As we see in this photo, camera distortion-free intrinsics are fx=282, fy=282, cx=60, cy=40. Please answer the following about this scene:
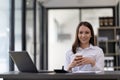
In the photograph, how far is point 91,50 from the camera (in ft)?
8.67

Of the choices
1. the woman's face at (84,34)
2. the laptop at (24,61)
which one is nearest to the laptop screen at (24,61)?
the laptop at (24,61)

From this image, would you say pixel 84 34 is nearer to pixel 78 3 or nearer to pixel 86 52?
pixel 86 52

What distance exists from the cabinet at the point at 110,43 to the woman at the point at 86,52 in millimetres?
4720

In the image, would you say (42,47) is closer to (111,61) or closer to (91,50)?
(111,61)

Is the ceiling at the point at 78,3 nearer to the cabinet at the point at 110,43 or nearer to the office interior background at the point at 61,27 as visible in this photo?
the office interior background at the point at 61,27

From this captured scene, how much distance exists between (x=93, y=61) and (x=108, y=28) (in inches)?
203

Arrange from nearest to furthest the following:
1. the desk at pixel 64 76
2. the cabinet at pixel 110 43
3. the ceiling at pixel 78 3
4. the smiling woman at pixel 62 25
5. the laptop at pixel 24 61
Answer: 1. the desk at pixel 64 76
2. the laptop at pixel 24 61
3. the cabinet at pixel 110 43
4. the ceiling at pixel 78 3
5. the smiling woman at pixel 62 25

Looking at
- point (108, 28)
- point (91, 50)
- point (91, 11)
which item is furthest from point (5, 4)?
point (91, 11)

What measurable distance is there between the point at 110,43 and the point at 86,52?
16.5ft

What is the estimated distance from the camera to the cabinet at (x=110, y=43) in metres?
7.36

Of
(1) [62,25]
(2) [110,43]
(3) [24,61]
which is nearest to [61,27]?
(1) [62,25]

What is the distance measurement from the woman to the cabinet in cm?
472

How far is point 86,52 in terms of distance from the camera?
265cm

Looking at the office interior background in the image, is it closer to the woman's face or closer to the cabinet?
the cabinet
